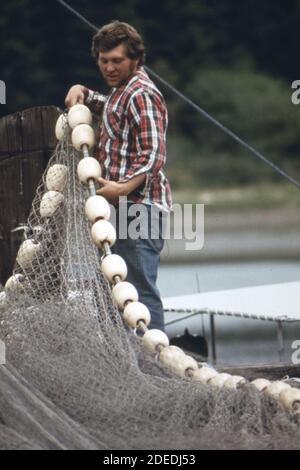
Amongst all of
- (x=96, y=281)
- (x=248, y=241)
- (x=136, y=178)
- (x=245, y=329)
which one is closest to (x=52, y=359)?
(x=96, y=281)

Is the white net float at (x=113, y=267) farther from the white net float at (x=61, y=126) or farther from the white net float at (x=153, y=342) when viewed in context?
the white net float at (x=61, y=126)

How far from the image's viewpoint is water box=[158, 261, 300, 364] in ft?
31.6

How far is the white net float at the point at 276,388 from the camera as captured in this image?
4.93 meters

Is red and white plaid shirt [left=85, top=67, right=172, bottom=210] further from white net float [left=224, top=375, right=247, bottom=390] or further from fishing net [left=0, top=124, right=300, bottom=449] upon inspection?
white net float [left=224, top=375, right=247, bottom=390]

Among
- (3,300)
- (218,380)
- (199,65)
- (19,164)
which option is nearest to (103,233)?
(3,300)

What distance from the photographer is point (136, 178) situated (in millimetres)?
5703

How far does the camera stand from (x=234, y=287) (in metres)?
12.0

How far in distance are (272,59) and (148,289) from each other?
83.8 feet

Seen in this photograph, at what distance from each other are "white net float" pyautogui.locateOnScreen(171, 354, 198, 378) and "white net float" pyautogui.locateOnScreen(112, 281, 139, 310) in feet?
1.06

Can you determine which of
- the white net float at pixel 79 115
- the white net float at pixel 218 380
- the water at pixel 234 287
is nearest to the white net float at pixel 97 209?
the white net float at pixel 79 115

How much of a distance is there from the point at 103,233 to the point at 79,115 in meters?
0.62

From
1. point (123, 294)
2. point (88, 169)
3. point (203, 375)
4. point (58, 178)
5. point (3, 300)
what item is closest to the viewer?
point (203, 375)

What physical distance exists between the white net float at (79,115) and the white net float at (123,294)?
0.83 m

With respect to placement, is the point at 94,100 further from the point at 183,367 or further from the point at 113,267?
the point at 183,367
